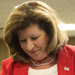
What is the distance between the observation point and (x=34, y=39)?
2.38 feet

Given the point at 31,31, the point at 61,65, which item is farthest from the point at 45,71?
the point at 31,31

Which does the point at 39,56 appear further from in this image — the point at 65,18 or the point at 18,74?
the point at 65,18

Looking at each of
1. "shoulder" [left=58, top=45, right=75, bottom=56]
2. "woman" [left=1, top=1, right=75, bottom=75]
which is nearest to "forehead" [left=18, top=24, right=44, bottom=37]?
"woman" [left=1, top=1, right=75, bottom=75]

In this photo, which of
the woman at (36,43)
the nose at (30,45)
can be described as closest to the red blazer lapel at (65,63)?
the woman at (36,43)

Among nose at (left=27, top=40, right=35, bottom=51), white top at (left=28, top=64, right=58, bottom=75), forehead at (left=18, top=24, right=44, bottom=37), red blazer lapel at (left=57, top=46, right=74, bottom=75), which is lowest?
white top at (left=28, top=64, right=58, bottom=75)

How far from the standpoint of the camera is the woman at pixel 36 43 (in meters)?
0.73

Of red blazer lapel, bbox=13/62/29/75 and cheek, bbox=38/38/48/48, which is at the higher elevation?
cheek, bbox=38/38/48/48

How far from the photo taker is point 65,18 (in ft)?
11.5

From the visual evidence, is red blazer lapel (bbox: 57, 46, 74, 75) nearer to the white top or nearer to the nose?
the white top

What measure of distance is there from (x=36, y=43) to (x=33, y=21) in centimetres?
9

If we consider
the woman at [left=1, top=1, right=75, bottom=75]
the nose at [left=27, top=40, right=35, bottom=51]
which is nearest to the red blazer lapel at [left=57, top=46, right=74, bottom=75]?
the woman at [left=1, top=1, right=75, bottom=75]

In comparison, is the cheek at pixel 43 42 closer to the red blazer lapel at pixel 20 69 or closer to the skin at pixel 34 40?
the skin at pixel 34 40

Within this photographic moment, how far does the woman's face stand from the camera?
2.35 ft

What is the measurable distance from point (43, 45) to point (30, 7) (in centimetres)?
17
